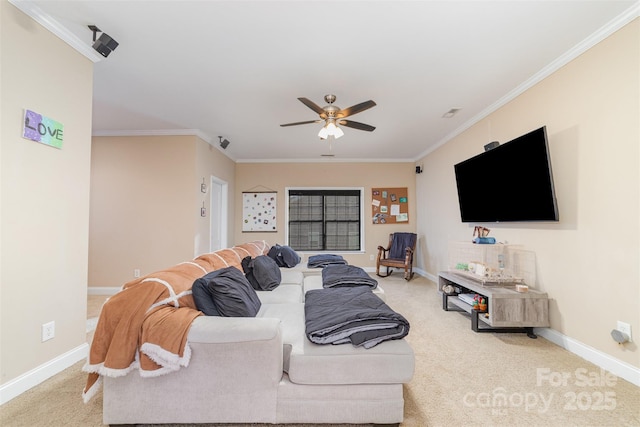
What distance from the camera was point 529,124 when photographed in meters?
3.02

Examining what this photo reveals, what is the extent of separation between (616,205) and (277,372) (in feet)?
8.43

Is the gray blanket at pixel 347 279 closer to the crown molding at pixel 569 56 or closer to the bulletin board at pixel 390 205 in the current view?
the crown molding at pixel 569 56

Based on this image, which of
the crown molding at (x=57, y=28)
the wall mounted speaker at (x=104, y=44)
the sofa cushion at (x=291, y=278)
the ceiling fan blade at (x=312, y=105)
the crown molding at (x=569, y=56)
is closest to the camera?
the crown molding at (x=57, y=28)

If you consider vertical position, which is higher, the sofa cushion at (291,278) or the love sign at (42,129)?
the love sign at (42,129)

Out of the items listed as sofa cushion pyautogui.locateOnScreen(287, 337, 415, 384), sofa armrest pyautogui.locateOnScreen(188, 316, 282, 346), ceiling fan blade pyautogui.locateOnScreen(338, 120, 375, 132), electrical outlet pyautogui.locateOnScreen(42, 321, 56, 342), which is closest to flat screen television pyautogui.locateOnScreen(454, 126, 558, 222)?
ceiling fan blade pyautogui.locateOnScreen(338, 120, 375, 132)

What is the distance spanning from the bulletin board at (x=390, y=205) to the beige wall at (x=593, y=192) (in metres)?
3.28

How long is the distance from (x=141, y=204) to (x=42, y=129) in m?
2.56

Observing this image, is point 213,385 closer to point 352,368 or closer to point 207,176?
point 352,368

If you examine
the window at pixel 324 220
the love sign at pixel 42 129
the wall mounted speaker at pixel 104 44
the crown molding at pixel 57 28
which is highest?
the crown molding at pixel 57 28

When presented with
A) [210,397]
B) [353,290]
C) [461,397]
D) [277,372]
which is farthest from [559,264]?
[210,397]

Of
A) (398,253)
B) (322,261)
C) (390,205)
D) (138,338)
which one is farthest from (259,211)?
(138,338)

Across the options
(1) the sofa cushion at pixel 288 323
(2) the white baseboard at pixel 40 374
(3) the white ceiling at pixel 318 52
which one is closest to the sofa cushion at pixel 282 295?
(1) the sofa cushion at pixel 288 323

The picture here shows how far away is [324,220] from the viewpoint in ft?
21.9

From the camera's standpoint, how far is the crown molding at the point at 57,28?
193cm
